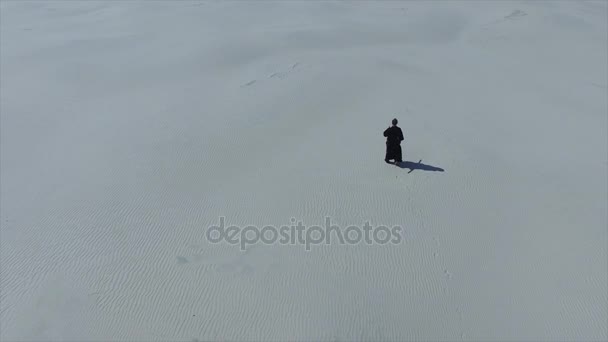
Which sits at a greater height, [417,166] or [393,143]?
[393,143]

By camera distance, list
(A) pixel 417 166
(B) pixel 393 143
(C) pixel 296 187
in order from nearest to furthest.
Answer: (C) pixel 296 187
(B) pixel 393 143
(A) pixel 417 166

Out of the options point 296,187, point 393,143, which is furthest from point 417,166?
point 296,187

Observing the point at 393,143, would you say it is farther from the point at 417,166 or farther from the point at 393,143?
the point at 417,166

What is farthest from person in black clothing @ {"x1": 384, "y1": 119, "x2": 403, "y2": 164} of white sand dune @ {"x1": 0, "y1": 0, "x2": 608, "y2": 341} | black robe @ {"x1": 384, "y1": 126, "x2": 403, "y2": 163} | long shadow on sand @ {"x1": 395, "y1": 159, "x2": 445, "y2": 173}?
white sand dune @ {"x1": 0, "y1": 0, "x2": 608, "y2": 341}

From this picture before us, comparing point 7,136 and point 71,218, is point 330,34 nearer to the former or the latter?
point 7,136

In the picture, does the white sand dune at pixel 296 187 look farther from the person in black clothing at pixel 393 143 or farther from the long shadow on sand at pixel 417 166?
the person in black clothing at pixel 393 143

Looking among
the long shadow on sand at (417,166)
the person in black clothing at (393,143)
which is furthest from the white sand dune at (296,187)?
the person in black clothing at (393,143)

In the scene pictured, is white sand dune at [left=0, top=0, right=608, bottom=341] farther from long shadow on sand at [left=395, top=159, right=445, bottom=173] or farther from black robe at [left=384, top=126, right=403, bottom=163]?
black robe at [left=384, top=126, right=403, bottom=163]
